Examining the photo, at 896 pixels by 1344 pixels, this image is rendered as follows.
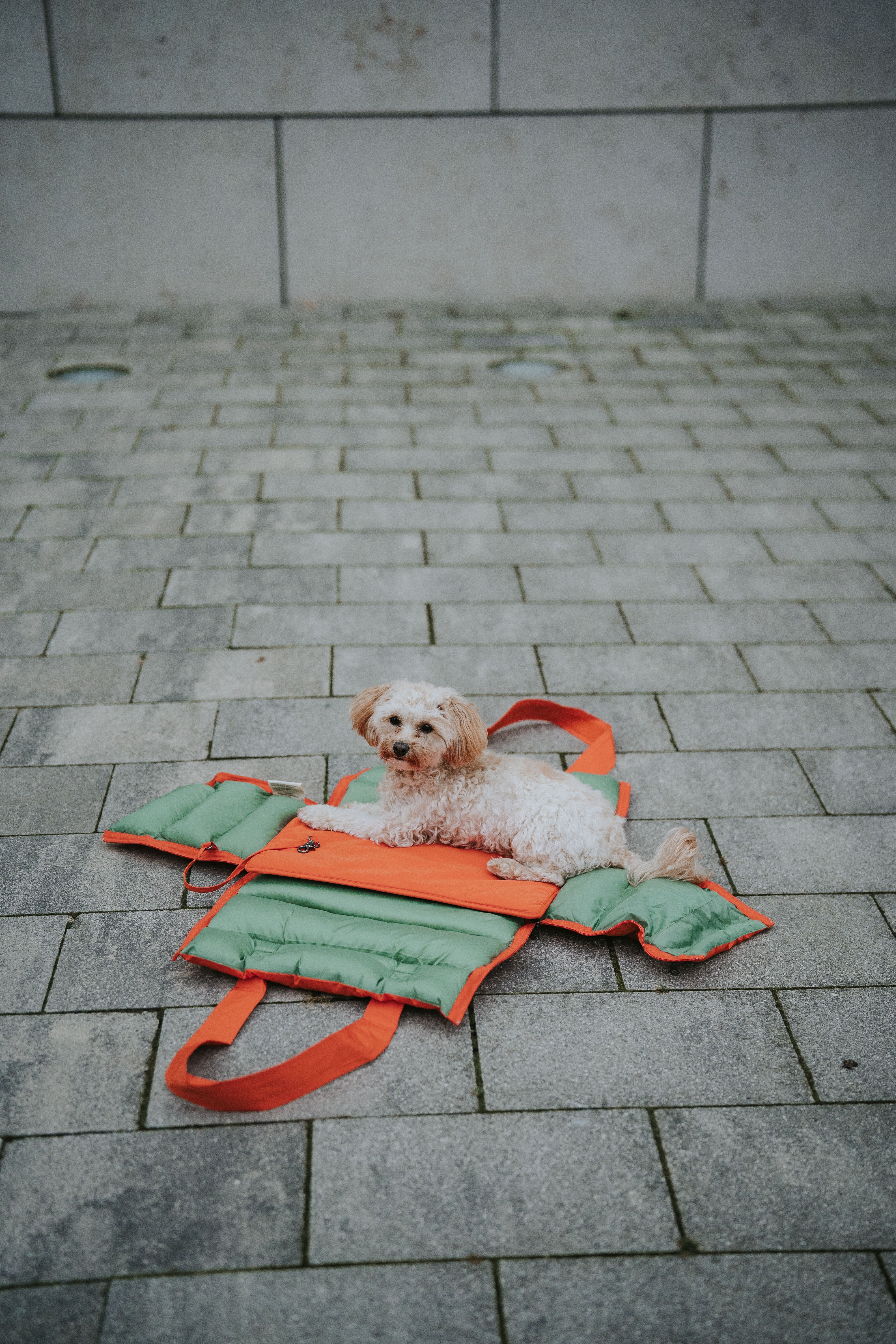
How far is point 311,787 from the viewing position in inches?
149

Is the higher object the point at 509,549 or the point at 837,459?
the point at 837,459

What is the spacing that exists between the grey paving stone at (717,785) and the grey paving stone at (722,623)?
36.8 inches

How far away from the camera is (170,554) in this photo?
5492 millimetres

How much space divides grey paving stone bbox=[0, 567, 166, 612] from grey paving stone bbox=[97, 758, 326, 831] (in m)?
1.40

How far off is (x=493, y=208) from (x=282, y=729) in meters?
7.06

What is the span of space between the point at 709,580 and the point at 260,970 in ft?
11.1

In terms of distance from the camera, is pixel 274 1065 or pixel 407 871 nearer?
pixel 274 1065

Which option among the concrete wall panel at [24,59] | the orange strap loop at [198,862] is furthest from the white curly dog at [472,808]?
the concrete wall panel at [24,59]

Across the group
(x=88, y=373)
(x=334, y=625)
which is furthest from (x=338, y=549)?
(x=88, y=373)

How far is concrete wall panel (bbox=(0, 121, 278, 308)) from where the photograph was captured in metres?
8.91

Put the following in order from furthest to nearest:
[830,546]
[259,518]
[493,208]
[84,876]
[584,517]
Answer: [493,208], [584,517], [259,518], [830,546], [84,876]

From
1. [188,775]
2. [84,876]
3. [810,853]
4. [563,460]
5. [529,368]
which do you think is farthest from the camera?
[529,368]

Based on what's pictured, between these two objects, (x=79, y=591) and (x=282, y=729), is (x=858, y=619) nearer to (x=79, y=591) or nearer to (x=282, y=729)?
(x=282, y=729)

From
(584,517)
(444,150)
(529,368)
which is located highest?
(444,150)
